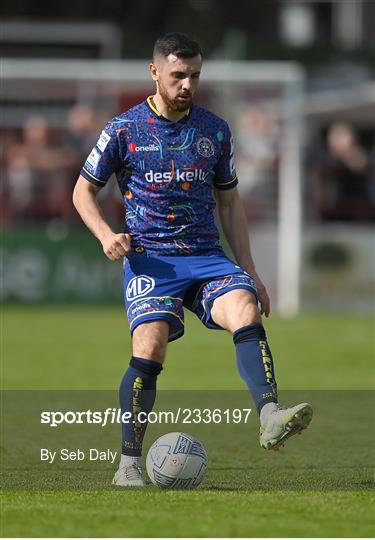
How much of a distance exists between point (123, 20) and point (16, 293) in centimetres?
1705

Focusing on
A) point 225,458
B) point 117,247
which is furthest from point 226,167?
point 225,458

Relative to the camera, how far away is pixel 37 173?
21391 mm

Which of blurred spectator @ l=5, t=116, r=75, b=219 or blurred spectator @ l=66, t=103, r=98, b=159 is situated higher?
blurred spectator @ l=66, t=103, r=98, b=159

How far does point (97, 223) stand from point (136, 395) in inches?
33.8

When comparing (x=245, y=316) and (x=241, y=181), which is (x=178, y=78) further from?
(x=241, y=181)

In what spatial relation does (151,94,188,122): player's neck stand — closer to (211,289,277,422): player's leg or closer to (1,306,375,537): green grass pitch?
(211,289,277,422): player's leg

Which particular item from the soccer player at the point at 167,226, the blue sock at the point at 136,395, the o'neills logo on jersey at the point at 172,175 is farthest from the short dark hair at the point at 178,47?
the blue sock at the point at 136,395

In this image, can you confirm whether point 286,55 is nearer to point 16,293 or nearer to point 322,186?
point 322,186

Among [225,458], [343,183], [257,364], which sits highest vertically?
[343,183]

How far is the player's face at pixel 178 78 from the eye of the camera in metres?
6.86

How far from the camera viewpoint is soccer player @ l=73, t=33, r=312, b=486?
6.80 meters

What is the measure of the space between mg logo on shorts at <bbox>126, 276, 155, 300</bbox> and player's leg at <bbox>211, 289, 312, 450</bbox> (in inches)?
12.9

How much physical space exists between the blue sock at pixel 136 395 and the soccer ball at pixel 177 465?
0.12m

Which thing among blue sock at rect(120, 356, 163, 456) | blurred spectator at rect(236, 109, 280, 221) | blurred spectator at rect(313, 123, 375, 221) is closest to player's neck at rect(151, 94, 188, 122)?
blue sock at rect(120, 356, 163, 456)
